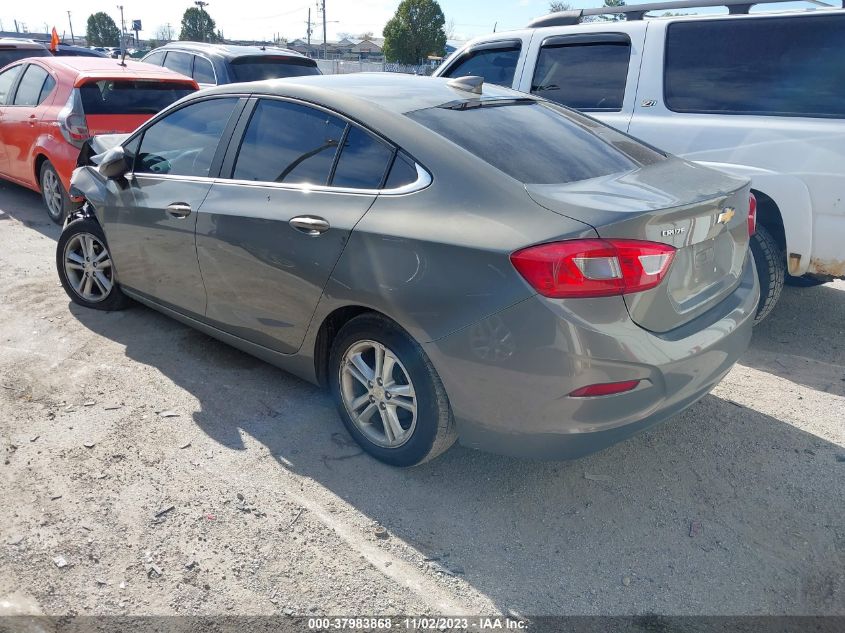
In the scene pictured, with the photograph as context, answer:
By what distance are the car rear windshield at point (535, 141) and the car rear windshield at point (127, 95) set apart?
15.9ft

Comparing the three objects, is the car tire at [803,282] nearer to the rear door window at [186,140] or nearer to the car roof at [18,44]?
the rear door window at [186,140]

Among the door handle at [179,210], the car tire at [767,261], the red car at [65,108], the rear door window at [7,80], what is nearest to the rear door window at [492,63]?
the car tire at [767,261]

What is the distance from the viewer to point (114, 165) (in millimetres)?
4266

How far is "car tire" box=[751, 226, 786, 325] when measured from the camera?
14.3 ft

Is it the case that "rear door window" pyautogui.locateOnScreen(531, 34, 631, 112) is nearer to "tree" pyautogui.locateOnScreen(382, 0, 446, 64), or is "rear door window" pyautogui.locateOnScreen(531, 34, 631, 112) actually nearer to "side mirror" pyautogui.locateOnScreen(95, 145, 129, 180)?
"side mirror" pyautogui.locateOnScreen(95, 145, 129, 180)

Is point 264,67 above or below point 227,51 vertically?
below

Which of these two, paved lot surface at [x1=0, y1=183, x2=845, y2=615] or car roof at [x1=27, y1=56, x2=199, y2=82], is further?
car roof at [x1=27, y1=56, x2=199, y2=82]

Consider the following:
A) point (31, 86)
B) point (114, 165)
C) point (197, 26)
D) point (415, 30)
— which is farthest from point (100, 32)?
point (114, 165)

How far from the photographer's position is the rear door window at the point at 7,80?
7.77 meters

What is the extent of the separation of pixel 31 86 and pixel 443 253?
6.72 m

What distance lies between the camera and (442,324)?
8.79 feet

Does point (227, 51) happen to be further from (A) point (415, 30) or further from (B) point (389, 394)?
(A) point (415, 30)

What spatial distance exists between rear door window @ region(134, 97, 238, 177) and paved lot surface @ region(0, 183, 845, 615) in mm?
1173

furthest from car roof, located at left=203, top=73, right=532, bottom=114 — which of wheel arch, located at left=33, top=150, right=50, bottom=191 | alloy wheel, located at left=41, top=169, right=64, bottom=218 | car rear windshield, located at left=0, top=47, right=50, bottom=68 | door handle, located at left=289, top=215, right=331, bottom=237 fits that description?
car rear windshield, located at left=0, top=47, right=50, bottom=68
